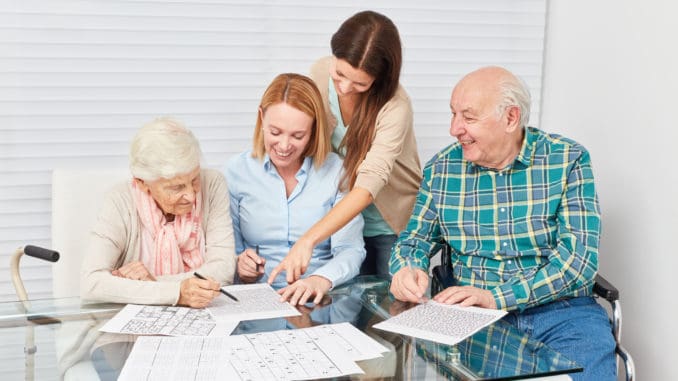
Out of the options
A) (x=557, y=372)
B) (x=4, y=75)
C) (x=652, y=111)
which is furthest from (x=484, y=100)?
(x=4, y=75)

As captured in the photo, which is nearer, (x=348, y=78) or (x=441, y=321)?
(x=441, y=321)

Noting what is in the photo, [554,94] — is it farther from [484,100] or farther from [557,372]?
[557,372]

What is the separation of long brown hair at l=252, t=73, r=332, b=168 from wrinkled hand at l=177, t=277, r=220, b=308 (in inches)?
24.3

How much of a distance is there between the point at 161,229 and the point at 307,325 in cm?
60

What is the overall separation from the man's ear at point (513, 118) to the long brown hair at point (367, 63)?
1.19 ft

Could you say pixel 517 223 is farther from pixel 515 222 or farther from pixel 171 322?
pixel 171 322

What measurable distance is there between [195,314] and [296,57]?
1.46 metres

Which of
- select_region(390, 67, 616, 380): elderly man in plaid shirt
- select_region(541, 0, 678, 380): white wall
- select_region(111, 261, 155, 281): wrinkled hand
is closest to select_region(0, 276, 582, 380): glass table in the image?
select_region(111, 261, 155, 281): wrinkled hand

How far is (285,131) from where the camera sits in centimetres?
224

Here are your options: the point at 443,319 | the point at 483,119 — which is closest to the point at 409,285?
the point at 443,319

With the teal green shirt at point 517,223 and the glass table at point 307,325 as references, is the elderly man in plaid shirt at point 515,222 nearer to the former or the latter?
the teal green shirt at point 517,223

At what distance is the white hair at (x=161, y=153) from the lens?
205cm

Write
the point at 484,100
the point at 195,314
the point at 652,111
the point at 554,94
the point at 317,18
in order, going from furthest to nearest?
the point at 554,94
the point at 317,18
the point at 652,111
the point at 484,100
the point at 195,314

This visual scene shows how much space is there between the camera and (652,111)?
2.50 metres
